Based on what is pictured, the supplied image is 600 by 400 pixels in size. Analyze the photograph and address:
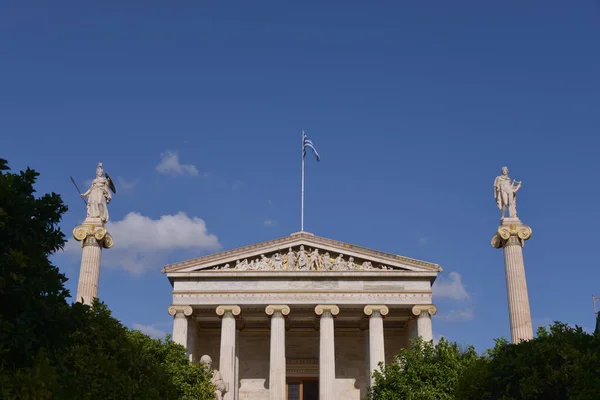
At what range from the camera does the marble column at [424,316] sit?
4412cm

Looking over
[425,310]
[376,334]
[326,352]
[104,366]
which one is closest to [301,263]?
[326,352]

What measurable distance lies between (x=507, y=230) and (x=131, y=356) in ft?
82.3

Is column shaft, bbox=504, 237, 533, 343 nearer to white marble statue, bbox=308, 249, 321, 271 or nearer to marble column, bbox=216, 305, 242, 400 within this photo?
white marble statue, bbox=308, 249, 321, 271

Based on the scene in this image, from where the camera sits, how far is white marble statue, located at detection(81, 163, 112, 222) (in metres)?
37.5

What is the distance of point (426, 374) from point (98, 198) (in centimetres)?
1903

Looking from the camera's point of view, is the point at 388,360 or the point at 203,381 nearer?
the point at 203,381

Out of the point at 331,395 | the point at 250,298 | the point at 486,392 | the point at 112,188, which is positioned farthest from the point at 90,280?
the point at 486,392

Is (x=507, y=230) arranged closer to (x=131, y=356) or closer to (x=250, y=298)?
(x=250, y=298)

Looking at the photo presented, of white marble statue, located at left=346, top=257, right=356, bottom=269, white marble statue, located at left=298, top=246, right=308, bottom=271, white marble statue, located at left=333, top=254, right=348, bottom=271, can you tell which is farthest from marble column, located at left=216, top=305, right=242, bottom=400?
white marble statue, located at left=346, top=257, right=356, bottom=269

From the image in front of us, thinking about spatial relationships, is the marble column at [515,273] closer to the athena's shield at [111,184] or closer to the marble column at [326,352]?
the marble column at [326,352]

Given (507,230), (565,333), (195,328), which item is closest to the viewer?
(565,333)

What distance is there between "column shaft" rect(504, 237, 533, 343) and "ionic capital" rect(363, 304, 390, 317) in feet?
29.8

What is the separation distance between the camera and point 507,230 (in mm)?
38219

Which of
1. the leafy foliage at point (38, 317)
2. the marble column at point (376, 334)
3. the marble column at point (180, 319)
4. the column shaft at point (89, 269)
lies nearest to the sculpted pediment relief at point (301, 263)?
the marble column at point (376, 334)
